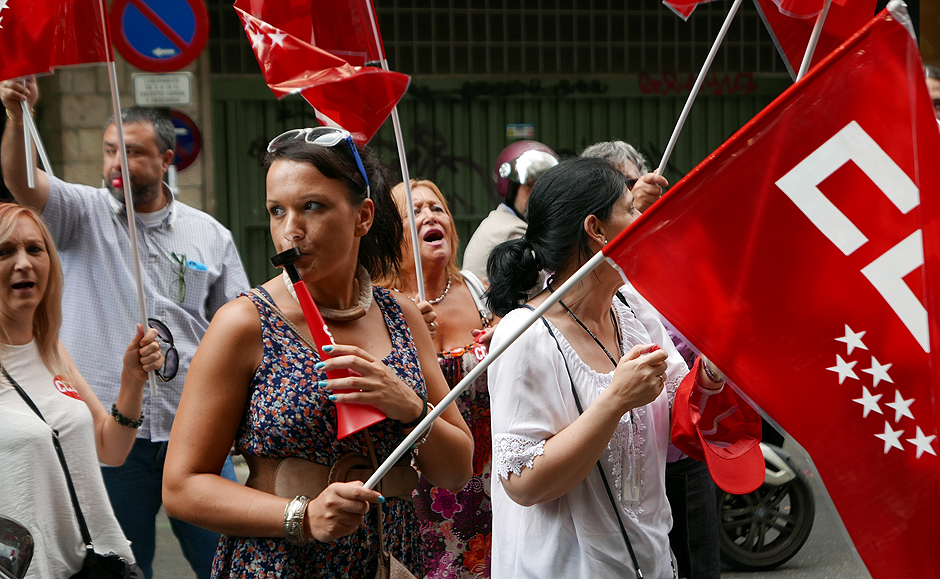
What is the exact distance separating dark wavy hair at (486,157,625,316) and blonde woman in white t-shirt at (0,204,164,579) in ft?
4.00

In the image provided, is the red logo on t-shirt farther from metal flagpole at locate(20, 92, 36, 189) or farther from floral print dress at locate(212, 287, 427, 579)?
floral print dress at locate(212, 287, 427, 579)

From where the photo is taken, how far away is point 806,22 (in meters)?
3.07

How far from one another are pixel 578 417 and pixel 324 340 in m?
0.67

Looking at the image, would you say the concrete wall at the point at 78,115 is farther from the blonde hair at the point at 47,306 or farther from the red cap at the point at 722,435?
the red cap at the point at 722,435

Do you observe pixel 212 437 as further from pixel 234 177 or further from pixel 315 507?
pixel 234 177

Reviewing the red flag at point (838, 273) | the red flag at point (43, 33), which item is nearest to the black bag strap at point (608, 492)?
the red flag at point (838, 273)

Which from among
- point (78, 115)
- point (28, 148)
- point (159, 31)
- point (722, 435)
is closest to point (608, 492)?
point (722, 435)

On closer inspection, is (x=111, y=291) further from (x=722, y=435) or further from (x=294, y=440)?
(x=722, y=435)

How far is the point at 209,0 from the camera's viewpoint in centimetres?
887

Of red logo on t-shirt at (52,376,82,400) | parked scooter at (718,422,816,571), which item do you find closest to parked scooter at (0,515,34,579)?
red logo on t-shirt at (52,376,82,400)

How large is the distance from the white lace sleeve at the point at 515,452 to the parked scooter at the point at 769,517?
10.9 feet

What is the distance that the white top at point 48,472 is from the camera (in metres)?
2.57

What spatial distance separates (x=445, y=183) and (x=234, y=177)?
1.95m

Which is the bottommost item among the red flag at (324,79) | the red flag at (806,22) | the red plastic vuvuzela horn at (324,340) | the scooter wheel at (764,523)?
the scooter wheel at (764,523)
